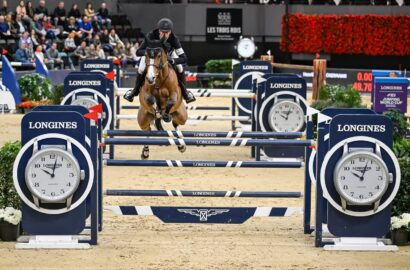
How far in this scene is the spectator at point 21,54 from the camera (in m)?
29.4

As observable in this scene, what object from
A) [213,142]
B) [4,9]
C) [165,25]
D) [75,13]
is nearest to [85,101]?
[165,25]

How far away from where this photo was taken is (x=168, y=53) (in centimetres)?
1552

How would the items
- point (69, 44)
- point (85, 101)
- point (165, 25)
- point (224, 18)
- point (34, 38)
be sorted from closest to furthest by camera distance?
point (165, 25), point (85, 101), point (34, 38), point (69, 44), point (224, 18)

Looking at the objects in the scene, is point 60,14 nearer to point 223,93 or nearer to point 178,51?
point 223,93

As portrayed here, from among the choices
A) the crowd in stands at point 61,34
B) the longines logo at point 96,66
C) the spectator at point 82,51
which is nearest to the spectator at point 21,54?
the crowd in stands at point 61,34

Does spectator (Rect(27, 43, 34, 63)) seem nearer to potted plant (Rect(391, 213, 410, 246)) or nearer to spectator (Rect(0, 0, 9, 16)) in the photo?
spectator (Rect(0, 0, 9, 16))

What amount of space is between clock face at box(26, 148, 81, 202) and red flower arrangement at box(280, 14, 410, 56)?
29.9 meters

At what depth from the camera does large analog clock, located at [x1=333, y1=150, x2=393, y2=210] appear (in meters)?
9.83

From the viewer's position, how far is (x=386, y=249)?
9.98 m

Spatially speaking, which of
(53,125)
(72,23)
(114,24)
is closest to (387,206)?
(53,125)

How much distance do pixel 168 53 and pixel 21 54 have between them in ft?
48.3

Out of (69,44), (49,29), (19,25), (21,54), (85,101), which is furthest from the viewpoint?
(49,29)

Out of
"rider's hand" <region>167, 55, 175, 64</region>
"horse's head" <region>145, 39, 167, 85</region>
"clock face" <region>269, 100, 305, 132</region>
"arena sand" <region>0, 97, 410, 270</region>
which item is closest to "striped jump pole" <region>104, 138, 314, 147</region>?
"arena sand" <region>0, 97, 410, 270</region>

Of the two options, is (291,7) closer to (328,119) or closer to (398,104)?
Answer: (398,104)
